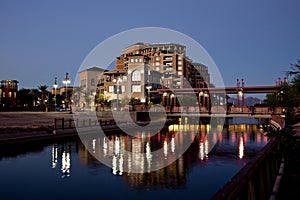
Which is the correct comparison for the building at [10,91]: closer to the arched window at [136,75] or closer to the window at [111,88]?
the window at [111,88]

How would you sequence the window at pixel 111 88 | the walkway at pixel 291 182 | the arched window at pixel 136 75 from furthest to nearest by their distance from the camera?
the window at pixel 111 88 → the arched window at pixel 136 75 → the walkway at pixel 291 182

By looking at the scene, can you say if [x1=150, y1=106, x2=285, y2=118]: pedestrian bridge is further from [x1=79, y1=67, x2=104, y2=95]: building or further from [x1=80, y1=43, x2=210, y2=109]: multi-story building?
[x1=79, y1=67, x2=104, y2=95]: building

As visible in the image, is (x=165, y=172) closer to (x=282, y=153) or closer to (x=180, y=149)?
(x=282, y=153)

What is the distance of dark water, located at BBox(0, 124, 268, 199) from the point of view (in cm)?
1233

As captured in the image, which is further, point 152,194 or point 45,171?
point 45,171

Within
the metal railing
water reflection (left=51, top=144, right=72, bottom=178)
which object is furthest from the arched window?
water reflection (left=51, top=144, right=72, bottom=178)

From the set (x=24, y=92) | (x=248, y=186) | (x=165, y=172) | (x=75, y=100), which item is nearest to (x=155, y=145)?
(x=165, y=172)

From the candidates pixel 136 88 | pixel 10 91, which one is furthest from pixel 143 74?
pixel 10 91

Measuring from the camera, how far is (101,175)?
50.3ft

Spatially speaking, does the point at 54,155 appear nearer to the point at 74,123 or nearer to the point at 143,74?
the point at 74,123

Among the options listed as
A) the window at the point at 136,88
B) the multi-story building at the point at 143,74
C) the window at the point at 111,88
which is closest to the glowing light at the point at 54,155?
the multi-story building at the point at 143,74

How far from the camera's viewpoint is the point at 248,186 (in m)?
5.56

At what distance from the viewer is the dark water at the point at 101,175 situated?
12328 millimetres

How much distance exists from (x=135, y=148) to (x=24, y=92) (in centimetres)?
12369
